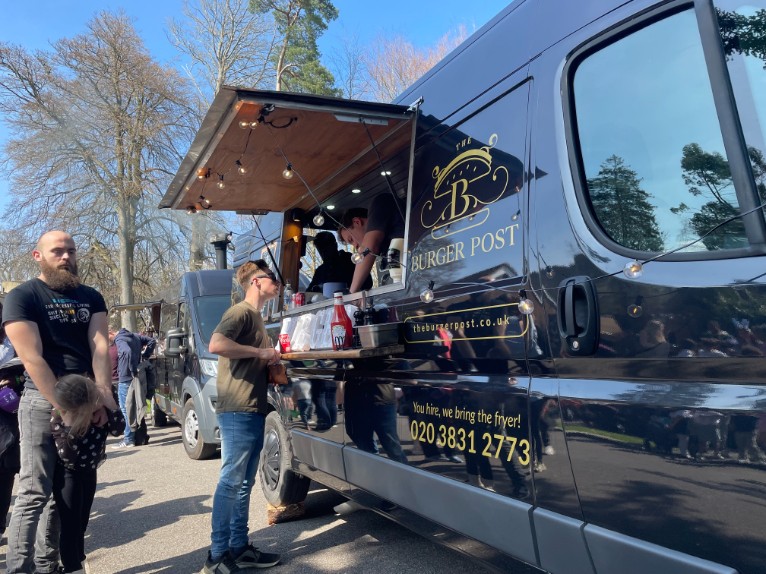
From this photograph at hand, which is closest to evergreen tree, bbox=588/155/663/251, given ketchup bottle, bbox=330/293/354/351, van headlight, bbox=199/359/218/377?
ketchup bottle, bbox=330/293/354/351

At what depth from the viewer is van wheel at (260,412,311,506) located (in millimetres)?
4566

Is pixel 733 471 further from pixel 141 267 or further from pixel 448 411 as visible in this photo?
pixel 141 267

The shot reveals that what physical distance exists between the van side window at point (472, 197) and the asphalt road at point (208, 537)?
6.41 feet

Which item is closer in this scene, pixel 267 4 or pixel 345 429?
pixel 345 429

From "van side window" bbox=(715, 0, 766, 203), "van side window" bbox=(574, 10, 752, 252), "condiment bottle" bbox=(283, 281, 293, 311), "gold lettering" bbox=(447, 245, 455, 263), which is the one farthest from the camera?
"condiment bottle" bbox=(283, 281, 293, 311)

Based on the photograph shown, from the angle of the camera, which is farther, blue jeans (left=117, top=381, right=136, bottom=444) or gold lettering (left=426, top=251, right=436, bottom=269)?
blue jeans (left=117, top=381, right=136, bottom=444)

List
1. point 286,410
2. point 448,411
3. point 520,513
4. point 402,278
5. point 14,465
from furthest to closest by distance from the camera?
point 286,410 < point 14,465 < point 402,278 < point 448,411 < point 520,513

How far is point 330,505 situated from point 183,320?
186 inches

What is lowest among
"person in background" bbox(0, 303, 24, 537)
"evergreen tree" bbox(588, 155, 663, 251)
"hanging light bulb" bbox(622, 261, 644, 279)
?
"person in background" bbox(0, 303, 24, 537)

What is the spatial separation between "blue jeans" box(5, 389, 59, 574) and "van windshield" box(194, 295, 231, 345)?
15.7 feet

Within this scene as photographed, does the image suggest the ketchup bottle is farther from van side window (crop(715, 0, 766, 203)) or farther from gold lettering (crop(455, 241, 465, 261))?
van side window (crop(715, 0, 766, 203))

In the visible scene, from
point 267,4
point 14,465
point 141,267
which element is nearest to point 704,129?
point 14,465

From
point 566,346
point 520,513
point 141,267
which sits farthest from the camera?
point 141,267

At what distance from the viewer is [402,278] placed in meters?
3.05
